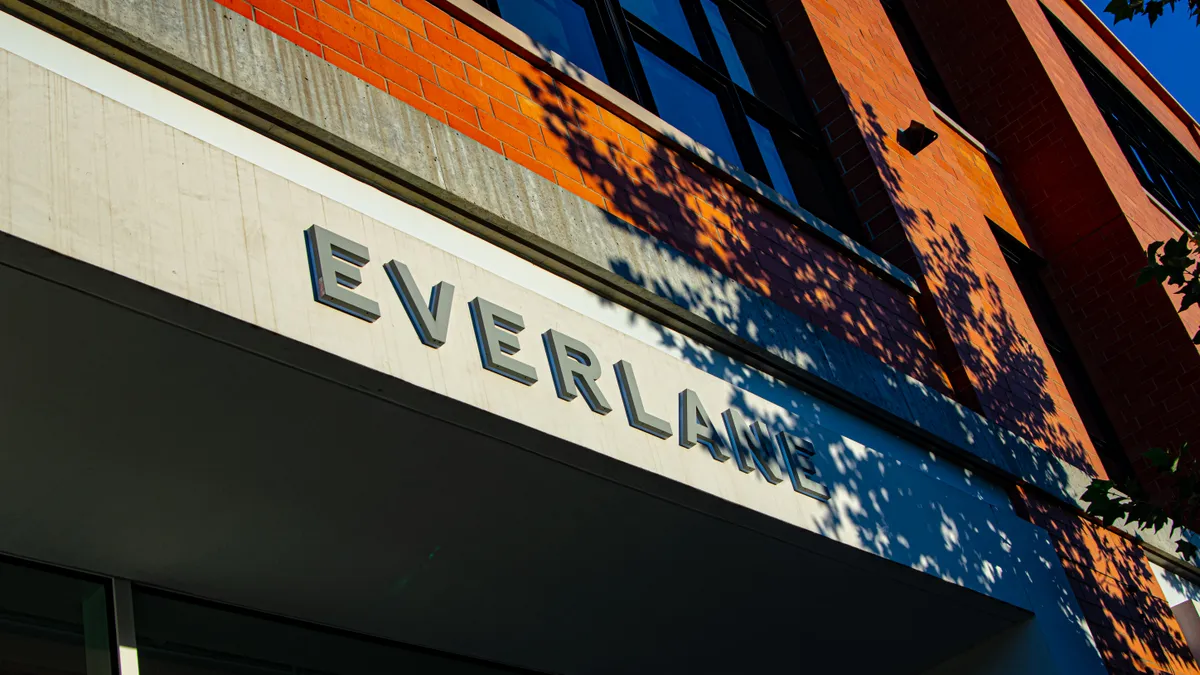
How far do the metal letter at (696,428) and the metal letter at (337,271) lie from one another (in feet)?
5.39

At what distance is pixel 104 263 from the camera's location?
350 centimetres

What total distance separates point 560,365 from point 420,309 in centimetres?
72

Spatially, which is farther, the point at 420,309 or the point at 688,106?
the point at 688,106

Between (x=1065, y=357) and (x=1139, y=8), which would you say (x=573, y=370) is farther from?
(x=1065, y=357)

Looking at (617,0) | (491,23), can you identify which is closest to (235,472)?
(491,23)

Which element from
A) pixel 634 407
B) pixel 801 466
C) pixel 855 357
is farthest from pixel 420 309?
pixel 855 357

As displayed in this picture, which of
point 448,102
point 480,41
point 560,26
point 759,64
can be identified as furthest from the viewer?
point 759,64

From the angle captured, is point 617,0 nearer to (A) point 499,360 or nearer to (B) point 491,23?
(B) point 491,23

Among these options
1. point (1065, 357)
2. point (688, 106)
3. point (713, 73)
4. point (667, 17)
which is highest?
point (667, 17)

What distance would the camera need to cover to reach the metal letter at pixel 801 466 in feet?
19.1

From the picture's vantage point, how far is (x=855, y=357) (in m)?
7.11

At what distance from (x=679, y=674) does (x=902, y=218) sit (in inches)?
141

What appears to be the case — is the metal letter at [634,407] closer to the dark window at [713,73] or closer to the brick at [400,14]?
the brick at [400,14]

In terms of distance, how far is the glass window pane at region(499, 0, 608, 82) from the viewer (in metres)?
7.11
